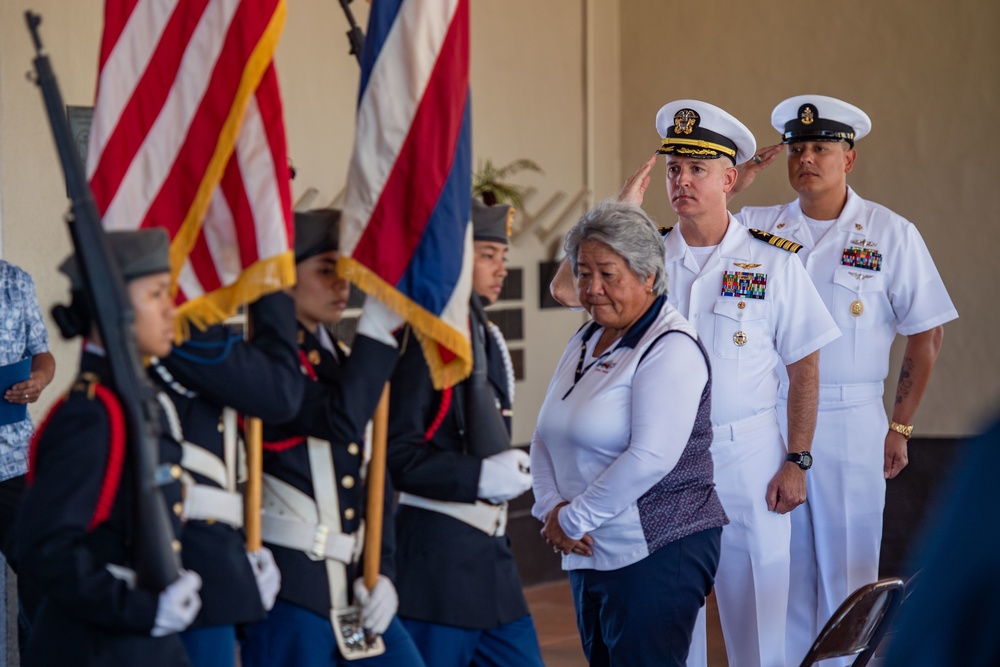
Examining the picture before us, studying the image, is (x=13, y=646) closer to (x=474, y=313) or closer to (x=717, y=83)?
(x=474, y=313)

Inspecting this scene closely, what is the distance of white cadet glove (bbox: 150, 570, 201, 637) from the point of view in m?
1.89

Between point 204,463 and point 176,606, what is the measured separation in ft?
1.15

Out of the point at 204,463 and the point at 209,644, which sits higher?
the point at 204,463

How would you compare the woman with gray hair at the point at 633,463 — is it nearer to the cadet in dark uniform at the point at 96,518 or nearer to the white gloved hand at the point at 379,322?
the white gloved hand at the point at 379,322

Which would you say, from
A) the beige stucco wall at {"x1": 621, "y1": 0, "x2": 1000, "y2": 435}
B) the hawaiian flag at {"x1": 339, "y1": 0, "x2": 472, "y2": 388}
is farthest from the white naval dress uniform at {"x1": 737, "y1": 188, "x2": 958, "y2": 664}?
the hawaiian flag at {"x1": 339, "y1": 0, "x2": 472, "y2": 388}

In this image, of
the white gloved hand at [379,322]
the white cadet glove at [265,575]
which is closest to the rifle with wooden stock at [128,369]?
the white cadet glove at [265,575]

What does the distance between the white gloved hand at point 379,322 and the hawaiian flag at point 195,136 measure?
0.20 m

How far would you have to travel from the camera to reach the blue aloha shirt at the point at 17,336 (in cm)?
391

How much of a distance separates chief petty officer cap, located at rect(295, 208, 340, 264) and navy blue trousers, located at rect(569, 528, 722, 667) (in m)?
1.10

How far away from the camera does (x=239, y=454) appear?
2393 mm

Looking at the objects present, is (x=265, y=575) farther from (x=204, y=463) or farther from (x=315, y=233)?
(x=315, y=233)

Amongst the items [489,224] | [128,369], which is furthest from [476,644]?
[128,369]

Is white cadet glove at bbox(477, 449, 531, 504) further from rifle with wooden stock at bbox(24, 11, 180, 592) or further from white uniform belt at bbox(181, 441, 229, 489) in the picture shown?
rifle with wooden stock at bbox(24, 11, 180, 592)

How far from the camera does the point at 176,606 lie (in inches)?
74.7
